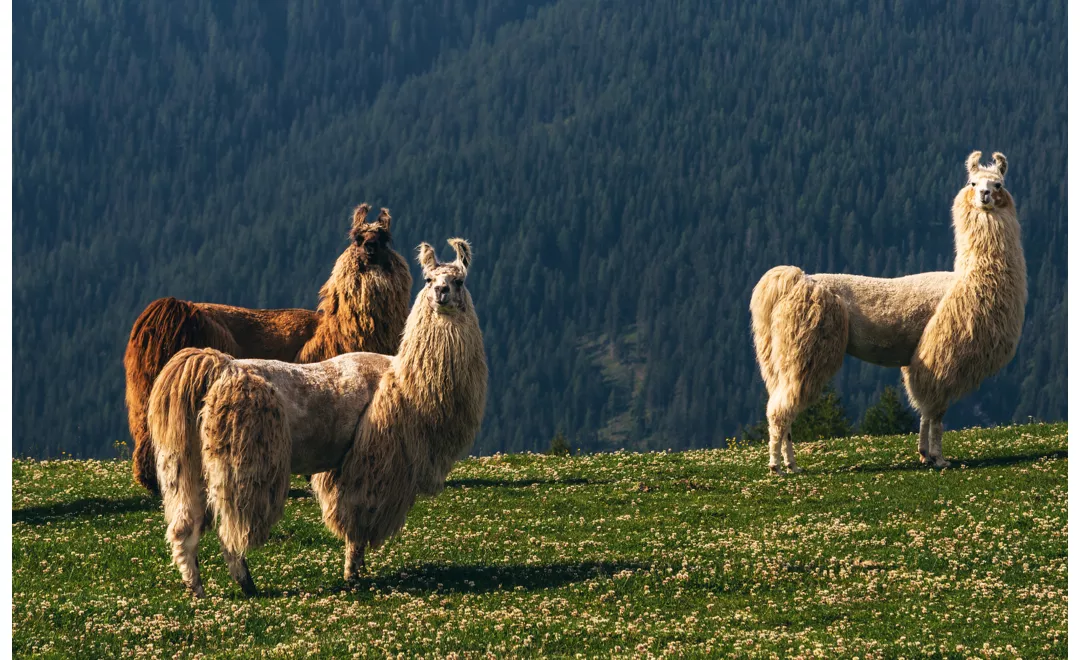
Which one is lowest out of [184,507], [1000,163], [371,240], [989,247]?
[184,507]

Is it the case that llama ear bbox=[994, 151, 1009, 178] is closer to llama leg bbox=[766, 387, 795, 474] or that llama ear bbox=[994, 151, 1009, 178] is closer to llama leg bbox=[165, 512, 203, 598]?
llama leg bbox=[766, 387, 795, 474]

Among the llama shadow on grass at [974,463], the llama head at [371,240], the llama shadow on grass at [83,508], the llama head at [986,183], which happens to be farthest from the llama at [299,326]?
the llama head at [986,183]

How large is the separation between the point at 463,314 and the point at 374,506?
8.80ft

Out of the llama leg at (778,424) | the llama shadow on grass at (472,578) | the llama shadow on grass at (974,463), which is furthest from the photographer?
the llama leg at (778,424)

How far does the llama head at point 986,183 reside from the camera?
23469 millimetres

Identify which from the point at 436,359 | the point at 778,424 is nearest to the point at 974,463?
the point at 778,424

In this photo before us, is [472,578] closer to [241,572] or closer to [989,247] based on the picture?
[241,572]

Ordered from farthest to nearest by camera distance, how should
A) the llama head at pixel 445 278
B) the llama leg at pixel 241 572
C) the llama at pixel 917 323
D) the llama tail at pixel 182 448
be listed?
the llama at pixel 917 323 → the llama head at pixel 445 278 → the llama leg at pixel 241 572 → the llama tail at pixel 182 448

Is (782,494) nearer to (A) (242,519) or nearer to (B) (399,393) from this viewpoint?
(B) (399,393)

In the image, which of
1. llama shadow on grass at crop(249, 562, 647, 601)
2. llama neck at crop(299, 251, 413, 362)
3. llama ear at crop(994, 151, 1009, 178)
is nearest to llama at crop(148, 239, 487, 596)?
llama shadow on grass at crop(249, 562, 647, 601)

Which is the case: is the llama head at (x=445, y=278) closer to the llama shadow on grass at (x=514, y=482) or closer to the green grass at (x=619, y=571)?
the green grass at (x=619, y=571)

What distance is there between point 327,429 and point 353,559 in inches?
64.1

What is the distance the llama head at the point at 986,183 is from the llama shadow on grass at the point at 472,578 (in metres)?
11.1

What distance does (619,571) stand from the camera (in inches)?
640
